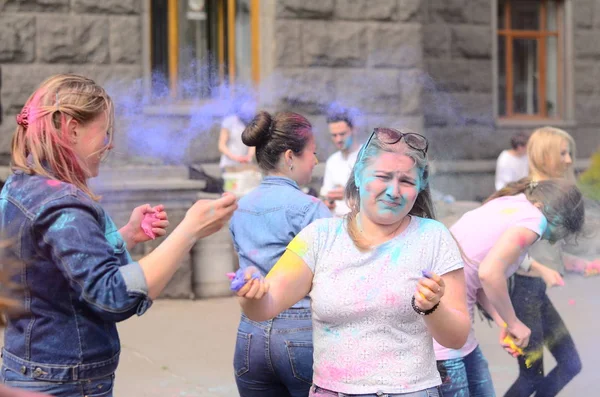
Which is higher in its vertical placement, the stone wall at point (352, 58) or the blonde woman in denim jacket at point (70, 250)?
the stone wall at point (352, 58)

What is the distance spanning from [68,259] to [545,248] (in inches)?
103

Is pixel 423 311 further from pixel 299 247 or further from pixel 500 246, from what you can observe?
pixel 500 246

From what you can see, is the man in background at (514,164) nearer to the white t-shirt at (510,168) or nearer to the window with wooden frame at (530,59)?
the white t-shirt at (510,168)

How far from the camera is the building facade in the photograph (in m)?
9.08

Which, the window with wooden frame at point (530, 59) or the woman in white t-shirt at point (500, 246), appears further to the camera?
the window with wooden frame at point (530, 59)

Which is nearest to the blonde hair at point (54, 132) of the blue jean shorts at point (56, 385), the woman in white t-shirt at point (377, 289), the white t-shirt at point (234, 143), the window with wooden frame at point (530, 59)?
the blue jean shorts at point (56, 385)

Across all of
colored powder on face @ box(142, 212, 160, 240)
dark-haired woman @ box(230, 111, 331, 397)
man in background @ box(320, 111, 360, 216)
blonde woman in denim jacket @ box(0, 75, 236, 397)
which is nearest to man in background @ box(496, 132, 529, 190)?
man in background @ box(320, 111, 360, 216)

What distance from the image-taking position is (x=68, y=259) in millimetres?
2396

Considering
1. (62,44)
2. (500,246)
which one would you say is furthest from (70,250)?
(62,44)

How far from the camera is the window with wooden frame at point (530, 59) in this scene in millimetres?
13430

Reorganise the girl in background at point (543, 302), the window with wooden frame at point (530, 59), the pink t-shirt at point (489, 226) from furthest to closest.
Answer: the window with wooden frame at point (530, 59) < the girl in background at point (543, 302) < the pink t-shirt at point (489, 226)

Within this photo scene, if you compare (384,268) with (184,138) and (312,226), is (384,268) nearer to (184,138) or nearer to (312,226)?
(312,226)

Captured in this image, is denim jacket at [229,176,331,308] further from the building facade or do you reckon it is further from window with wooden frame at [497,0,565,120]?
window with wooden frame at [497,0,565,120]

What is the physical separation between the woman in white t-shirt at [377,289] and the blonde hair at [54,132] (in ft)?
2.00
